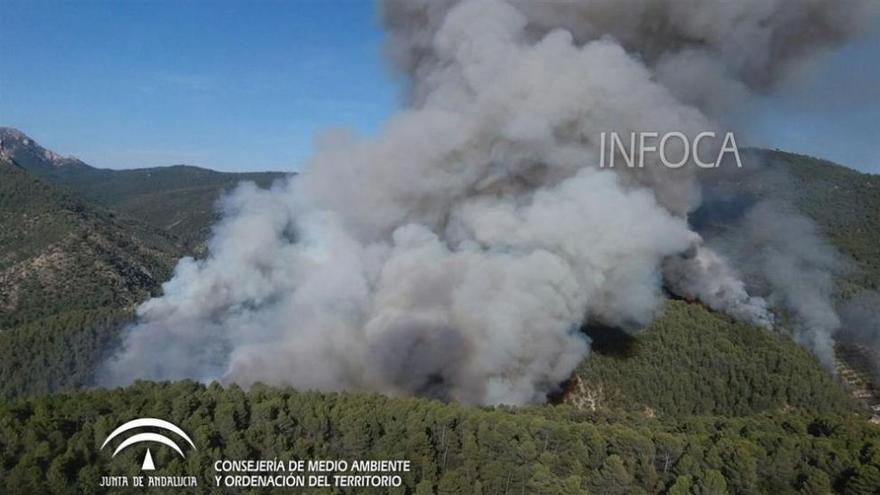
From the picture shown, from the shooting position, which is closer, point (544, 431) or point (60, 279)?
point (544, 431)

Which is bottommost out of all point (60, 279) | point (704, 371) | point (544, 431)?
point (544, 431)

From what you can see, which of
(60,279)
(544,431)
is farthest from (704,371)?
(60,279)

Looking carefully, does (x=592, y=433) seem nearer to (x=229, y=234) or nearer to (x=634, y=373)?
(x=634, y=373)

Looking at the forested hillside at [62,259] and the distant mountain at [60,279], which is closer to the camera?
the distant mountain at [60,279]

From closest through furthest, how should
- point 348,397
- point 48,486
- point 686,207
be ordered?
point 48,486
point 348,397
point 686,207

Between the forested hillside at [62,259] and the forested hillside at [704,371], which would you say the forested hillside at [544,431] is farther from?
the forested hillside at [62,259]

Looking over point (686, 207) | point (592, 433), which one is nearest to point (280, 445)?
point (592, 433)

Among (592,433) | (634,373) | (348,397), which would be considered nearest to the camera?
(592,433)

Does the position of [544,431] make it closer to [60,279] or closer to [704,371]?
[704,371]

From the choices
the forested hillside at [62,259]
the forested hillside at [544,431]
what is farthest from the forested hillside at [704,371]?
the forested hillside at [62,259]

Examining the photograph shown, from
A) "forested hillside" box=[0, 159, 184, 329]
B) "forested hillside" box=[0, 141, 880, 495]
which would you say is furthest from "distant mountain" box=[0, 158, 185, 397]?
"forested hillside" box=[0, 141, 880, 495]

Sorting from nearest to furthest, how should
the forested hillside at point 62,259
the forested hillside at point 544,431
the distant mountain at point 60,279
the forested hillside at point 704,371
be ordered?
the forested hillside at point 544,431 < the forested hillside at point 704,371 < the distant mountain at point 60,279 < the forested hillside at point 62,259
